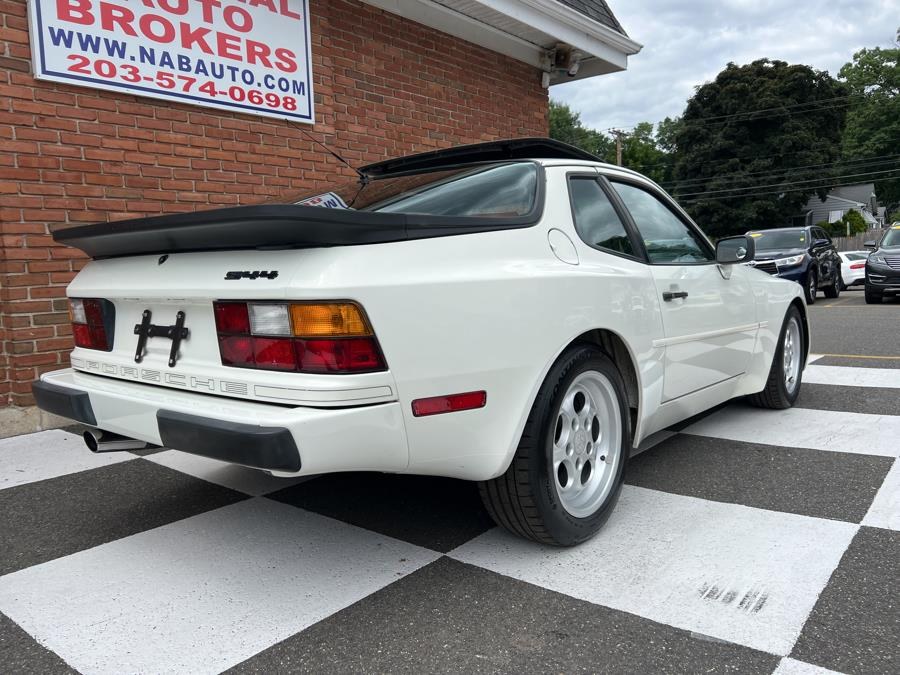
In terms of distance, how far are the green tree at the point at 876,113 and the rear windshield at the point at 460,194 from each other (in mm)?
62056

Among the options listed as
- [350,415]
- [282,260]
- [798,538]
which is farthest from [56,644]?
[798,538]

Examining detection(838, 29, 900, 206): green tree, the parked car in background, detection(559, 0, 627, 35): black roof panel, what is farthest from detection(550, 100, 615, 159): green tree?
detection(559, 0, 627, 35): black roof panel

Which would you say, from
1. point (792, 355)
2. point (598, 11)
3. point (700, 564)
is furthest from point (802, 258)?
point (700, 564)

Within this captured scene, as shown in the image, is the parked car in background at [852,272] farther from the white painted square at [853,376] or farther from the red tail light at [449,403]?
the red tail light at [449,403]

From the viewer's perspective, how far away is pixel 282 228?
2.00 metres

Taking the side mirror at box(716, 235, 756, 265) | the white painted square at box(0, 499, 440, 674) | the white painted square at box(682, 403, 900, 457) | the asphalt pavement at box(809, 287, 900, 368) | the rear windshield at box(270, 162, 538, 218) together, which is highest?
the rear windshield at box(270, 162, 538, 218)

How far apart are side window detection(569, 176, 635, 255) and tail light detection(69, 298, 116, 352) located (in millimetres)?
1842

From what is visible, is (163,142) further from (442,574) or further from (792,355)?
(792,355)

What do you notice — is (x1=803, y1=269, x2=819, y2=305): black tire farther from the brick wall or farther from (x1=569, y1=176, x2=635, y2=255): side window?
(x1=569, y1=176, x2=635, y2=255): side window

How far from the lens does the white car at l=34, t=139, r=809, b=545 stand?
200 centimetres

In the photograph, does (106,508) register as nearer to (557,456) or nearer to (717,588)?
(557,456)

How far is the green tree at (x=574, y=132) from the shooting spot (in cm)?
7212

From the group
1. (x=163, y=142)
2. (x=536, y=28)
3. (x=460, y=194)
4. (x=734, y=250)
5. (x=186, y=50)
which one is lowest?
(x=734, y=250)

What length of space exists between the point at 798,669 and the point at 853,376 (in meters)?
4.56
